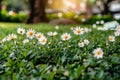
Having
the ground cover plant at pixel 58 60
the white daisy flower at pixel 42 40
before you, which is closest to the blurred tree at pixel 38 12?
the ground cover plant at pixel 58 60

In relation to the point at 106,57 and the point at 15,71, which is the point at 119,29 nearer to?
the point at 106,57

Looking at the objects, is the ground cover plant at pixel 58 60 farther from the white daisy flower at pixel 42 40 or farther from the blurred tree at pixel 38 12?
the blurred tree at pixel 38 12

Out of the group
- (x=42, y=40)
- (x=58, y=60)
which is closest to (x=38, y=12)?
(x=42, y=40)

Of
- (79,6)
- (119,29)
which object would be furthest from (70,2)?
(119,29)

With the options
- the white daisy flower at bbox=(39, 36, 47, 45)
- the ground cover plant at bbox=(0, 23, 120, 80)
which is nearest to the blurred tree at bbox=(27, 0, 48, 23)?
the ground cover plant at bbox=(0, 23, 120, 80)

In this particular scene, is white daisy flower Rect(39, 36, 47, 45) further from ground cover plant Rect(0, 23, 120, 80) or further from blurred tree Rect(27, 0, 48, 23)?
blurred tree Rect(27, 0, 48, 23)

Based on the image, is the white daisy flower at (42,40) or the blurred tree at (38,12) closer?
the white daisy flower at (42,40)

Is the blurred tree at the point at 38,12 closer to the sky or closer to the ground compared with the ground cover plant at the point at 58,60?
closer to the ground

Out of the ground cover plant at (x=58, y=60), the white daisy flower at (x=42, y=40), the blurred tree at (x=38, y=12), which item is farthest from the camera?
the blurred tree at (x=38, y=12)

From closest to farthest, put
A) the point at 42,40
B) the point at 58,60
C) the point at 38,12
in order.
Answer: the point at 58,60
the point at 42,40
the point at 38,12

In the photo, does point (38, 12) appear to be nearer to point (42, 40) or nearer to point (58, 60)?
point (42, 40)

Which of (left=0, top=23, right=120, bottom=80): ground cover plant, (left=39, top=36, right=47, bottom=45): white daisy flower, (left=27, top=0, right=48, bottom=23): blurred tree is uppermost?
(left=39, top=36, right=47, bottom=45): white daisy flower

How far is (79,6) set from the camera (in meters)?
46.7

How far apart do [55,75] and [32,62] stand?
69 centimetres
